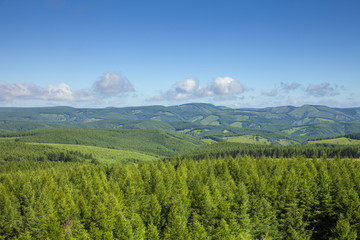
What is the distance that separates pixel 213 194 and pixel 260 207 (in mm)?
12617

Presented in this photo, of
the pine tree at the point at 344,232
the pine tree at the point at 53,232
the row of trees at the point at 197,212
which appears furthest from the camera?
the pine tree at the point at 344,232

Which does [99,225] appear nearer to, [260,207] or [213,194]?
[213,194]

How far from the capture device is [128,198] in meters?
73.6

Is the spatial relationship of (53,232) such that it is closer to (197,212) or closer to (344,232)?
(197,212)

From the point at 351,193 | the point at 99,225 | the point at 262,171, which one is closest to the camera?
the point at 99,225

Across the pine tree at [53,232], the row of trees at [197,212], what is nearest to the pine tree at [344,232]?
the row of trees at [197,212]

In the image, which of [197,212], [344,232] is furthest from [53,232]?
[344,232]

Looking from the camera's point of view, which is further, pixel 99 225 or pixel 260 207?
pixel 260 207

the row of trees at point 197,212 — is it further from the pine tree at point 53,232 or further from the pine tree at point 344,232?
the pine tree at point 344,232

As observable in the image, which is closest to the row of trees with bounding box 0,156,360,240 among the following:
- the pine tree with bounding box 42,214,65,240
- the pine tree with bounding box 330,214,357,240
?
the pine tree with bounding box 42,214,65,240

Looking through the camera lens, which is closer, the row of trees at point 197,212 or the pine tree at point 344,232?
the row of trees at point 197,212

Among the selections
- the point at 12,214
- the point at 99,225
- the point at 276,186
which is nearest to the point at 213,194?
the point at 276,186

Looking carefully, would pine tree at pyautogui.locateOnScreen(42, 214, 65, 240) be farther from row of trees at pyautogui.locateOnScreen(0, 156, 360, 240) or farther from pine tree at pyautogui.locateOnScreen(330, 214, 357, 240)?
pine tree at pyautogui.locateOnScreen(330, 214, 357, 240)

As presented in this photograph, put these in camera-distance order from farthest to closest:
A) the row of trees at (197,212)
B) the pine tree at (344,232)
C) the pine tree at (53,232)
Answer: the pine tree at (344,232)
the row of trees at (197,212)
the pine tree at (53,232)
